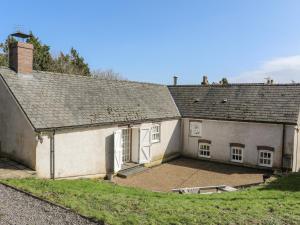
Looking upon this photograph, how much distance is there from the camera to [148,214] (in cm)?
823

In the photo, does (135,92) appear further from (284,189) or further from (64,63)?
(64,63)

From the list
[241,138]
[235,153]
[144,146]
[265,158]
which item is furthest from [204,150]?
[144,146]

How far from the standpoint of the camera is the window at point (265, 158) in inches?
782

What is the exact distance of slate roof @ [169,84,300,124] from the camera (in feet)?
66.1

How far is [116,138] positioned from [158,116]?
531 cm

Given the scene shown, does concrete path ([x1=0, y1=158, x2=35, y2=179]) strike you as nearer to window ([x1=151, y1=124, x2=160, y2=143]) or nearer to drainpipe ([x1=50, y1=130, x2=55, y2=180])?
drainpipe ([x1=50, y1=130, x2=55, y2=180])

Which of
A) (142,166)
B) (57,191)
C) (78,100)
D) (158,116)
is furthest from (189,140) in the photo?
(57,191)

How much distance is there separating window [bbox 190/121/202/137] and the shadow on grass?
8411mm

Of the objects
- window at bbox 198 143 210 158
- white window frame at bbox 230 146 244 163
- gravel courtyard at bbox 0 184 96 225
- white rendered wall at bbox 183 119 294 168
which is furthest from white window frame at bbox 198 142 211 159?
gravel courtyard at bbox 0 184 96 225

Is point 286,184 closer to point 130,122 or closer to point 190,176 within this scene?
point 190,176

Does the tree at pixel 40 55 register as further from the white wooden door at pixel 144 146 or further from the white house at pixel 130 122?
the white wooden door at pixel 144 146

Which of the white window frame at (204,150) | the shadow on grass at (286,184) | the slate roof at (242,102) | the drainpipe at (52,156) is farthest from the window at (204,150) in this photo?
the drainpipe at (52,156)

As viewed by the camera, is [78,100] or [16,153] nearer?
[16,153]

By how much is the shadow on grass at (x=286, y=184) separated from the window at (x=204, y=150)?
7447mm
